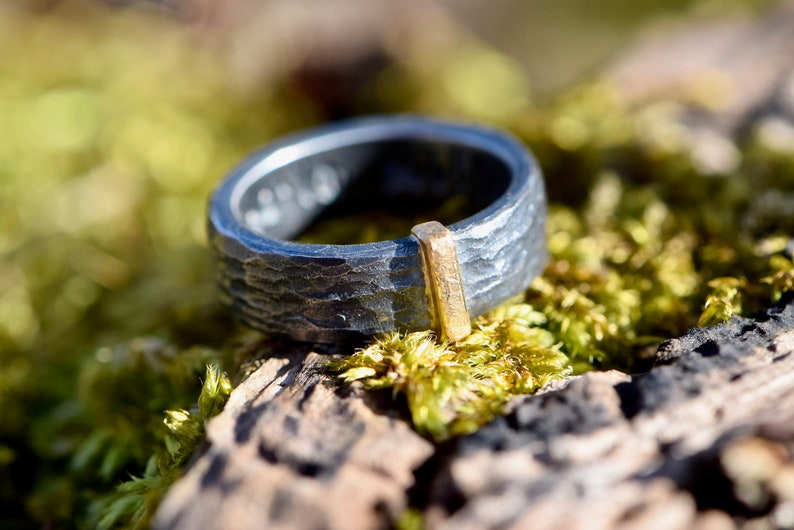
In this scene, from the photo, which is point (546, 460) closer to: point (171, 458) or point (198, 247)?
point (171, 458)

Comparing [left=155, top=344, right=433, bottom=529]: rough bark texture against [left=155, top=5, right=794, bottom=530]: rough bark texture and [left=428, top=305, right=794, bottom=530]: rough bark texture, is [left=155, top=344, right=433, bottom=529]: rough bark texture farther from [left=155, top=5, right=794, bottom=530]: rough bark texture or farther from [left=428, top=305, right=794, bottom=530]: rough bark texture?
[left=428, top=305, right=794, bottom=530]: rough bark texture

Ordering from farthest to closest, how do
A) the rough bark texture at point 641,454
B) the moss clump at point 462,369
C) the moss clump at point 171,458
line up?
the moss clump at point 171,458 < the moss clump at point 462,369 < the rough bark texture at point 641,454

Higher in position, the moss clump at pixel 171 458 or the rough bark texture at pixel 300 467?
the rough bark texture at pixel 300 467

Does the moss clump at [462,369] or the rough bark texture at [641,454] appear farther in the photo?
→ the moss clump at [462,369]

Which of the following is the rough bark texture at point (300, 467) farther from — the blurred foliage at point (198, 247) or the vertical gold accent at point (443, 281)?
the vertical gold accent at point (443, 281)

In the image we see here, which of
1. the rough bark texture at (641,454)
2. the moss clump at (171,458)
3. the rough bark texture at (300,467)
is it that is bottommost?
the moss clump at (171,458)

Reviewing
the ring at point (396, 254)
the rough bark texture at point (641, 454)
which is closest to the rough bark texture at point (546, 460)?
the rough bark texture at point (641, 454)

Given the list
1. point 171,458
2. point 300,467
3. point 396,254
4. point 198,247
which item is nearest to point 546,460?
point 300,467

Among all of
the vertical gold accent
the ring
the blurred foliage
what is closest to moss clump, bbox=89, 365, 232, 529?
the blurred foliage
